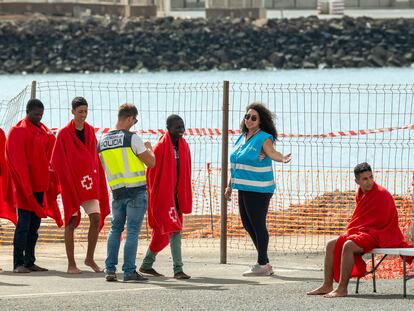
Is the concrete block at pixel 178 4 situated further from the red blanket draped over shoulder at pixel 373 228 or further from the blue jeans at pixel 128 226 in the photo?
the red blanket draped over shoulder at pixel 373 228

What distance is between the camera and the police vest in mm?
11703

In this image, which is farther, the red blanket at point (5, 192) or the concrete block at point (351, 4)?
→ the concrete block at point (351, 4)

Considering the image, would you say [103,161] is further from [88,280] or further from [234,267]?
[234,267]

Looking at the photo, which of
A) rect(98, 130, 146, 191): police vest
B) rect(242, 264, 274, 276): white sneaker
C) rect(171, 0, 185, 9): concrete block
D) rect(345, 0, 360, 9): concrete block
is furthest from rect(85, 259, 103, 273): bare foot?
rect(171, 0, 185, 9): concrete block

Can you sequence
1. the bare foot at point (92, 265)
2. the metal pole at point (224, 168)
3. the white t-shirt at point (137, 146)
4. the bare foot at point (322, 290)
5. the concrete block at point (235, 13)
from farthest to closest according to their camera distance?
the concrete block at point (235, 13)
the metal pole at point (224, 168)
the bare foot at point (92, 265)
the white t-shirt at point (137, 146)
the bare foot at point (322, 290)

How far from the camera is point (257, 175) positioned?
12.4m

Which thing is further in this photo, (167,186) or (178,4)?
(178,4)

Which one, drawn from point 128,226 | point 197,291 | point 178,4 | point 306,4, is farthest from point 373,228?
point 178,4

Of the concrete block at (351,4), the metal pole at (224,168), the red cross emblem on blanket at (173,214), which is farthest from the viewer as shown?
the concrete block at (351,4)

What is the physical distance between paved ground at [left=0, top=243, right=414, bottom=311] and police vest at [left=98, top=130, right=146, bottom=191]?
0.81 meters

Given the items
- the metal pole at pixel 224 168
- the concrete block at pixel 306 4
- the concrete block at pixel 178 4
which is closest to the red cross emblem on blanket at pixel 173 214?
the metal pole at pixel 224 168

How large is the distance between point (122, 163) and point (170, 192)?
612 mm

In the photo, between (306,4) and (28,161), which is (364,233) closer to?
(28,161)

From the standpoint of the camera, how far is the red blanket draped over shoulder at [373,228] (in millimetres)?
10914
